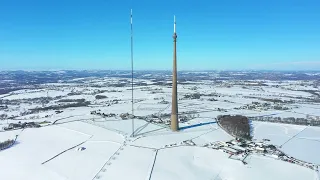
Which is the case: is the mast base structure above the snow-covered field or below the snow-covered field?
above

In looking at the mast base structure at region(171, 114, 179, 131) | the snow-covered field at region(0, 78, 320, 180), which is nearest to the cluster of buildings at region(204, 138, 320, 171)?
the snow-covered field at region(0, 78, 320, 180)

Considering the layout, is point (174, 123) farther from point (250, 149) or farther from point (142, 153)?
point (250, 149)

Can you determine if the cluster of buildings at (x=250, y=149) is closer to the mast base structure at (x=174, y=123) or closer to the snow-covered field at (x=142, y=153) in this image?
the snow-covered field at (x=142, y=153)

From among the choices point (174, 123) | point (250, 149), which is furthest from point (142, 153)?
point (250, 149)

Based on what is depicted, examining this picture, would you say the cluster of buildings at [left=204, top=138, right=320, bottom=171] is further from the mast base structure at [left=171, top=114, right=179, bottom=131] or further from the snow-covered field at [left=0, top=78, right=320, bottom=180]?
the mast base structure at [left=171, top=114, right=179, bottom=131]

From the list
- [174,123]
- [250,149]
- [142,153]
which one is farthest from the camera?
[174,123]

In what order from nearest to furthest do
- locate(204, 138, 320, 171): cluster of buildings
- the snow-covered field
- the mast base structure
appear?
the snow-covered field → locate(204, 138, 320, 171): cluster of buildings → the mast base structure

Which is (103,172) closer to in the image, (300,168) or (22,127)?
(300,168)

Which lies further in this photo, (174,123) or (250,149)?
(174,123)

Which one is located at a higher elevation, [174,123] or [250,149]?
[174,123]

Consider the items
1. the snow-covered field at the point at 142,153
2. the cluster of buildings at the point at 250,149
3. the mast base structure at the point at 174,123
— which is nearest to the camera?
the snow-covered field at the point at 142,153

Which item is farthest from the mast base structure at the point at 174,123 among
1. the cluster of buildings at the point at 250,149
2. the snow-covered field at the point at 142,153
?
the cluster of buildings at the point at 250,149
